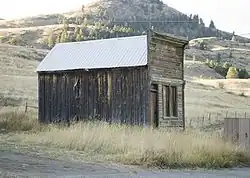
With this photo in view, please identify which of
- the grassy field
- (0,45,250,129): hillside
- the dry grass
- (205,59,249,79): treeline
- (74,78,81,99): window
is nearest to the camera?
the dry grass

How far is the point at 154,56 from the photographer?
27719mm

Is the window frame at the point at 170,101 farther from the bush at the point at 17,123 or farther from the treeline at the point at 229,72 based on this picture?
the treeline at the point at 229,72

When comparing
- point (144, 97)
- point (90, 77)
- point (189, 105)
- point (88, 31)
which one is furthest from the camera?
point (88, 31)

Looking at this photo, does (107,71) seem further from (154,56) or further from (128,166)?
(128,166)

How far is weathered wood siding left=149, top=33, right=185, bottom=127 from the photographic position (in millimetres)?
27594

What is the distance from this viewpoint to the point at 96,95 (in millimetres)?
28391

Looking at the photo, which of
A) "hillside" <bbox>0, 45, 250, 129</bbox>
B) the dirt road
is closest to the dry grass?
the dirt road

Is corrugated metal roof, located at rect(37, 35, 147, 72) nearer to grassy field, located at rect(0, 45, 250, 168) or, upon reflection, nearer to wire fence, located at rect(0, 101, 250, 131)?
grassy field, located at rect(0, 45, 250, 168)

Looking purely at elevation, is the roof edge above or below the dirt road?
above

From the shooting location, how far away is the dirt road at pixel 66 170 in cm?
1353

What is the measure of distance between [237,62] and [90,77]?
126105mm

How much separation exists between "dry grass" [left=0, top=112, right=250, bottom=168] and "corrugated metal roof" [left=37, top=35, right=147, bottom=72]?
4.27 metres

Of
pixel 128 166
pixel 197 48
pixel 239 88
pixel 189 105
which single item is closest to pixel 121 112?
pixel 128 166

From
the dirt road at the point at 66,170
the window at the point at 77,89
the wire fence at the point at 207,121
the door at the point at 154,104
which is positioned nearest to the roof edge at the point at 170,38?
the door at the point at 154,104
